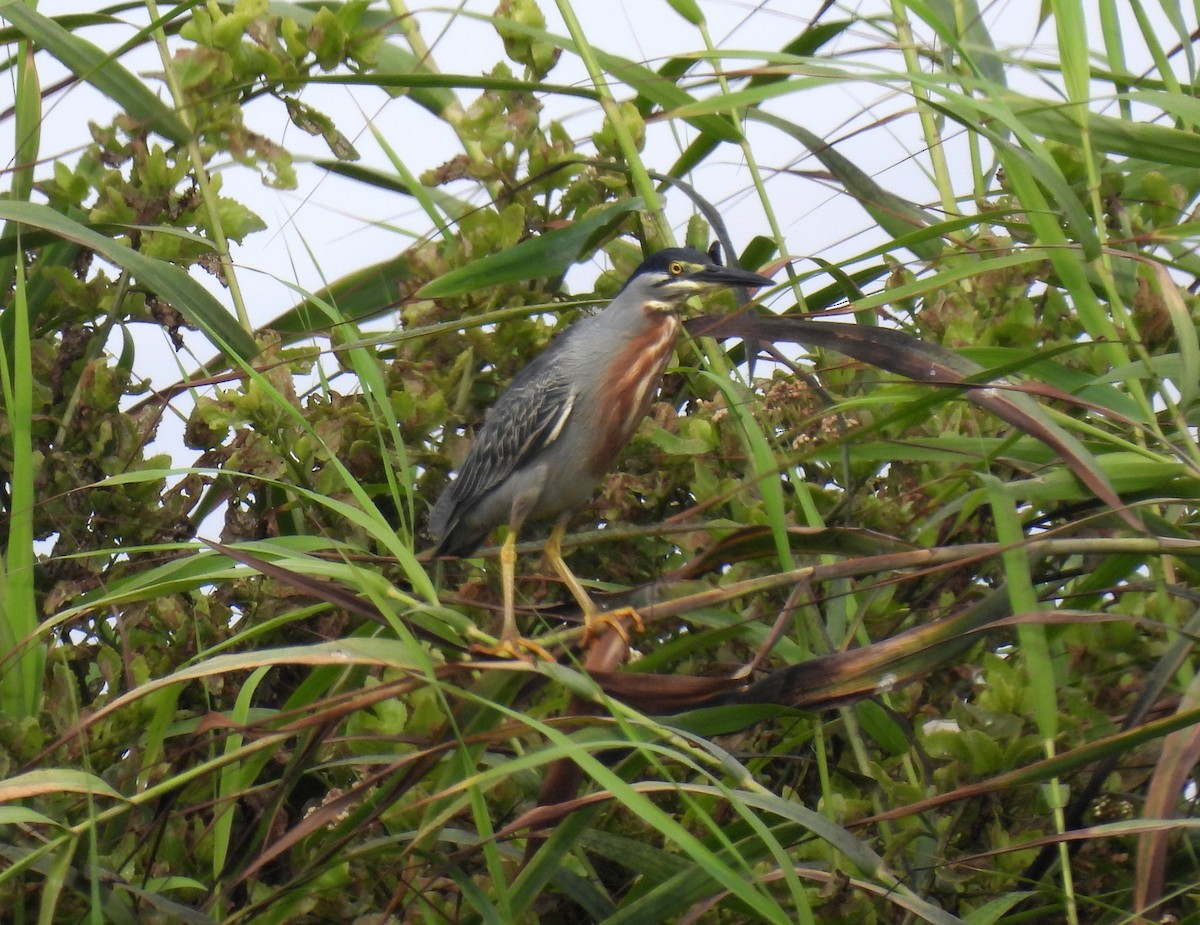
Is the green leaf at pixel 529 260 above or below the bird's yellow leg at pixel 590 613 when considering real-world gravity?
above

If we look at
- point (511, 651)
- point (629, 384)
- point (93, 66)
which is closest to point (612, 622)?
point (511, 651)

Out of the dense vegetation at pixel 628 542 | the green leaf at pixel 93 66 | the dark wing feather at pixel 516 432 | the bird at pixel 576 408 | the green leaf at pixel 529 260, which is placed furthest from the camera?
the dark wing feather at pixel 516 432

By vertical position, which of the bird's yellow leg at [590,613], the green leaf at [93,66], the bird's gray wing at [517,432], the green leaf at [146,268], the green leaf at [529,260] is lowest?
the bird's yellow leg at [590,613]

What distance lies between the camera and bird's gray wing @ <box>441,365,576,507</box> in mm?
3561

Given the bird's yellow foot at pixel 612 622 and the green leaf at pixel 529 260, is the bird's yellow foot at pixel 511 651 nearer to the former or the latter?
the bird's yellow foot at pixel 612 622

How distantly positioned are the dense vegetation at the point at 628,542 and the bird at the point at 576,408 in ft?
0.37

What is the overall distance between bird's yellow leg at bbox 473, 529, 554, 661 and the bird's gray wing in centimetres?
26

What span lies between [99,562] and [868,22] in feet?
7.16

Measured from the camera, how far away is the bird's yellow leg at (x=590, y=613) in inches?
93.4

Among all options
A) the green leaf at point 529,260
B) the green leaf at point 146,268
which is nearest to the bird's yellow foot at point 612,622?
the green leaf at point 529,260

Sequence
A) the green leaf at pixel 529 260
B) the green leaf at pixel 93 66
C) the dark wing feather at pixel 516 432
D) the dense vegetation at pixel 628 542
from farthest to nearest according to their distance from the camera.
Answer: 1. the dark wing feather at pixel 516 432
2. the green leaf at pixel 93 66
3. the green leaf at pixel 529 260
4. the dense vegetation at pixel 628 542

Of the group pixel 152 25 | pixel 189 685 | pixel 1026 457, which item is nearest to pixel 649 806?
pixel 1026 457

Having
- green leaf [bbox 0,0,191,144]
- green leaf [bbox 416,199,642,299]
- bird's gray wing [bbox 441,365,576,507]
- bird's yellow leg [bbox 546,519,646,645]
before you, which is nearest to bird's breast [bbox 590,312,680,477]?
bird's gray wing [bbox 441,365,576,507]

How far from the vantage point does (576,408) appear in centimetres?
362
